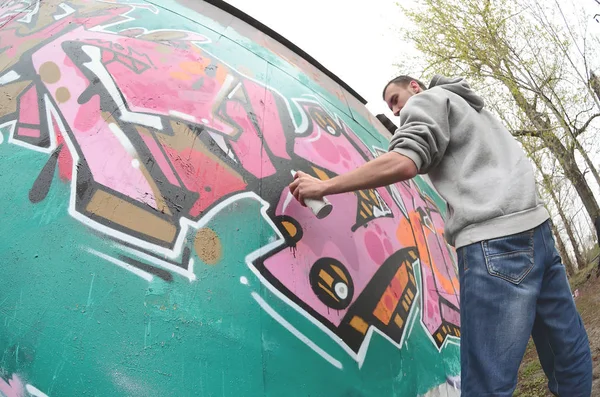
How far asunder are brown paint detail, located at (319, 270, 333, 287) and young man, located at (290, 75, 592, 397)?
0.46 m

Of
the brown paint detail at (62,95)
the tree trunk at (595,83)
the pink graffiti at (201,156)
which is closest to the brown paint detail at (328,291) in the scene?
the pink graffiti at (201,156)

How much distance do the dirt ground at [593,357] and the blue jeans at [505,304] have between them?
121 inches

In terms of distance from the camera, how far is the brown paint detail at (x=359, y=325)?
2.61 metres

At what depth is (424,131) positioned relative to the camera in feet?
7.00

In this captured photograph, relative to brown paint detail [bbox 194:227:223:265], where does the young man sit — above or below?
above

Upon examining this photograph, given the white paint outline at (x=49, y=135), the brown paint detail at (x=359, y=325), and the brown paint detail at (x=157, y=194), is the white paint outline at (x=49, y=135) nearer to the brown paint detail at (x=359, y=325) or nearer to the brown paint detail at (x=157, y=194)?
the brown paint detail at (x=157, y=194)

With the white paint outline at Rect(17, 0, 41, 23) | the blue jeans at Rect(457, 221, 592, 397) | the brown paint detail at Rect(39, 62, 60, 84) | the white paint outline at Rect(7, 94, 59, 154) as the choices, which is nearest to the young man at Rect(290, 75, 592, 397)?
the blue jeans at Rect(457, 221, 592, 397)

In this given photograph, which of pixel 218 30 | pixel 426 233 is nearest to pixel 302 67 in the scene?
pixel 218 30

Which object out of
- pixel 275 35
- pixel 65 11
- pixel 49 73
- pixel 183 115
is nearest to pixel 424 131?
pixel 183 115

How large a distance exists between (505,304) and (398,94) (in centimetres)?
144

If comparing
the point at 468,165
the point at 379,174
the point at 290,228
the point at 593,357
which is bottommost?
the point at 593,357

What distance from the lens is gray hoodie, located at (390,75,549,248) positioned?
6.76 ft

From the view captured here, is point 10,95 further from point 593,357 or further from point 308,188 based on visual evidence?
point 593,357

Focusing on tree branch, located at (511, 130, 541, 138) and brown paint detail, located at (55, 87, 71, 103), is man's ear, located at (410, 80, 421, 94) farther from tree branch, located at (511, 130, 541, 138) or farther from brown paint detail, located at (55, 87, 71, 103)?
tree branch, located at (511, 130, 541, 138)
